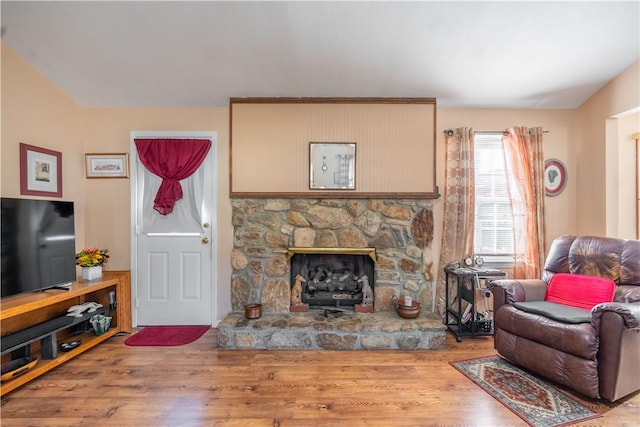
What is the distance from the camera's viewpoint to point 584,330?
1911 millimetres

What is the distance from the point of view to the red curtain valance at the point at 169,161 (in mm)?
3141

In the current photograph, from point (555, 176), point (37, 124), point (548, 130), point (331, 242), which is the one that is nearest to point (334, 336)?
point (331, 242)

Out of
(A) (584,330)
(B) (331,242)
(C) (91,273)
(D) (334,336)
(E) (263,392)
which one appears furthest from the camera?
(B) (331,242)

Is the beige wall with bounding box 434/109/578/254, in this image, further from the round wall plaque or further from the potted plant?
the potted plant

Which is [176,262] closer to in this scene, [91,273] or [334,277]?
[91,273]

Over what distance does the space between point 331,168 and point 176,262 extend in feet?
6.76

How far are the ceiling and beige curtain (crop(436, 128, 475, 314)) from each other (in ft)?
1.68

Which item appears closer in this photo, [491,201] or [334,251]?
[334,251]

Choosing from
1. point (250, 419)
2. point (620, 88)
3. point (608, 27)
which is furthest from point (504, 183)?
point (250, 419)

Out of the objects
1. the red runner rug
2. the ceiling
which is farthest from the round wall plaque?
the red runner rug

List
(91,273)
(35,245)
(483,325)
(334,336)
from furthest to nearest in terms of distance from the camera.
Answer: (483,325)
(91,273)
(334,336)
(35,245)

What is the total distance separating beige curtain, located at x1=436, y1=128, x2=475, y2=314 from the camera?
10.2ft

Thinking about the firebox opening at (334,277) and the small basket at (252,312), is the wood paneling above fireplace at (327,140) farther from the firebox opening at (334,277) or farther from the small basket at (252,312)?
the small basket at (252,312)

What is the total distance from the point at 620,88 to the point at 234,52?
3.72 metres
